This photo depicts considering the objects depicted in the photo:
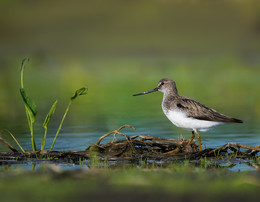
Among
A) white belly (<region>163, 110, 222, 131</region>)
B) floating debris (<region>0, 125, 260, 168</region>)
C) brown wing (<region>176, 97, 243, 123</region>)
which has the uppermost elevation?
brown wing (<region>176, 97, 243, 123</region>)

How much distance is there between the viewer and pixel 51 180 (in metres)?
6.06

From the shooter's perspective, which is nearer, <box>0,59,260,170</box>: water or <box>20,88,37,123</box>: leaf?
<box>20,88,37,123</box>: leaf

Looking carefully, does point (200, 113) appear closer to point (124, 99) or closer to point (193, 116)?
point (193, 116)

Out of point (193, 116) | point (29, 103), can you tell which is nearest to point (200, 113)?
point (193, 116)

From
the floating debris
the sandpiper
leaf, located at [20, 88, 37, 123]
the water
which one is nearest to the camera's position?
the floating debris

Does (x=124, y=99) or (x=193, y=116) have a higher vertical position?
(x=124, y=99)

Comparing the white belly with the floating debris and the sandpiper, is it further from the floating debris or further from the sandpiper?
the floating debris

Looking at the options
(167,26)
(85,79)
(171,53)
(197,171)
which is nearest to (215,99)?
(85,79)

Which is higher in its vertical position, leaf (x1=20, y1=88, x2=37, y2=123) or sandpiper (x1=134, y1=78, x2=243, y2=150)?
leaf (x1=20, y1=88, x2=37, y2=123)

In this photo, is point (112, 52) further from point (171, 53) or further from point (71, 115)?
point (71, 115)

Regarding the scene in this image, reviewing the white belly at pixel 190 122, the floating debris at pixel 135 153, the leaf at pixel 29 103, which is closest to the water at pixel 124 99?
the floating debris at pixel 135 153

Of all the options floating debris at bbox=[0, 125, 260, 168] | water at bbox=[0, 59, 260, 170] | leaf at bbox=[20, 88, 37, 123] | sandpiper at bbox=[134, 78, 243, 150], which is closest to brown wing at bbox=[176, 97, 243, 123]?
sandpiper at bbox=[134, 78, 243, 150]

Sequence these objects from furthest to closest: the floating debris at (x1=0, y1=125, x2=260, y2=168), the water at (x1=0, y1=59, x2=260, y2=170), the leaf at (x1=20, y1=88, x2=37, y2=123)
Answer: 1. the water at (x1=0, y1=59, x2=260, y2=170)
2. the leaf at (x1=20, y1=88, x2=37, y2=123)
3. the floating debris at (x1=0, y1=125, x2=260, y2=168)

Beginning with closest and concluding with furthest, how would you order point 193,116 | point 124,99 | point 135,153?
point 135,153 → point 193,116 → point 124,99
